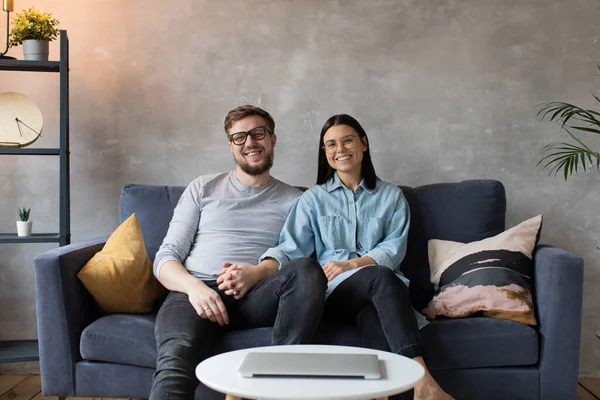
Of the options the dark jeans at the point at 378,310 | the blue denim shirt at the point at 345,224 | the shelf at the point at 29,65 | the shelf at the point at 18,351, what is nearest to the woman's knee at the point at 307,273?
the dark jeans at the point at 378,310

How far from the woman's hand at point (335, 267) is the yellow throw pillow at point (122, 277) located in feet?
2.16

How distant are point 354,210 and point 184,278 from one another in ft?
2.34

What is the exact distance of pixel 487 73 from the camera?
3.00 m

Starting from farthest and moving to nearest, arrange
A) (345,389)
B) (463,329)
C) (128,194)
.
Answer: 1. (128,194)
2. (463,329)
3. (345,389)

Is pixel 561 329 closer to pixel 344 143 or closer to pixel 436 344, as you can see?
pixel 436 344

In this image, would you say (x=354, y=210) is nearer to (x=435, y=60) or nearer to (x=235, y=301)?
(x=235, y=301)

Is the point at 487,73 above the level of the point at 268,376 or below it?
above

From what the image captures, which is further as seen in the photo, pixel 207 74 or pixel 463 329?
pixel 207 74

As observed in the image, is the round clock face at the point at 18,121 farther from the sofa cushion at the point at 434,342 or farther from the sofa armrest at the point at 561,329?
the sofa armrest at the point at 561,329

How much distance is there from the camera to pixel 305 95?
3023mm

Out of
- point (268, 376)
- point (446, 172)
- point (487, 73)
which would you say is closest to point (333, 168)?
point (446, 172)

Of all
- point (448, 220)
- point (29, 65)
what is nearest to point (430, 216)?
point (448, 220)

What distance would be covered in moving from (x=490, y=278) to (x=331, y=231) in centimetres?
60

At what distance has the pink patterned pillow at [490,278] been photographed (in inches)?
86.4
